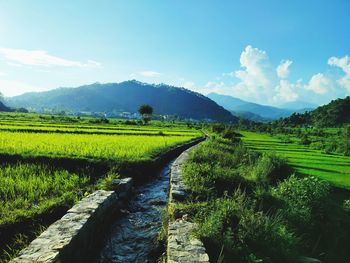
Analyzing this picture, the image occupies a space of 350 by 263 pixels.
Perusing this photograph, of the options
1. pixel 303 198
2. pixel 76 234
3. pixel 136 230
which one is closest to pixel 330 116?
pixel 303 198

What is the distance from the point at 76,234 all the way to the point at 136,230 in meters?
2.48

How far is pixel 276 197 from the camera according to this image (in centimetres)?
1247

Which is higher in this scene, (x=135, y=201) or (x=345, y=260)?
(x=135, y=201)

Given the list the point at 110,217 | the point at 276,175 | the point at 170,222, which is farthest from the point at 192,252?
the point at 276,175

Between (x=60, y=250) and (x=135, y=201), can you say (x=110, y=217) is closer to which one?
(x=135, y=201)

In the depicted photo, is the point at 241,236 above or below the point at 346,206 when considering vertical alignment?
above

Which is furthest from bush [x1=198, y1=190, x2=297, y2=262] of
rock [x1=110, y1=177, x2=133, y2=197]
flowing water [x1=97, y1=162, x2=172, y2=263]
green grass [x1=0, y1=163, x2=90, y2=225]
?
green grass [x1=0, y1=163, x2=90, y2=225]

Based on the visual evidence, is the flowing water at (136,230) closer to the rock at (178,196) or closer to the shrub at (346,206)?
the rock at (178,196)

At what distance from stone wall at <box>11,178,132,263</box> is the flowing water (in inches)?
13.2

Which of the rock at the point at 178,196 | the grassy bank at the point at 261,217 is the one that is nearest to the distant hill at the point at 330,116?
the grassy bank at the point at 261,217

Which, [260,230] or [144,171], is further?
[144,171]

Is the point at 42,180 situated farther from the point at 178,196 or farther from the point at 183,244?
the point at 183,244

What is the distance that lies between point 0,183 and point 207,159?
1042 cm

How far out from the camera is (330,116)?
100m
